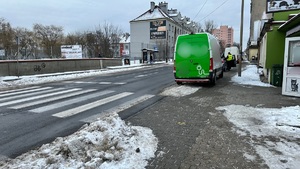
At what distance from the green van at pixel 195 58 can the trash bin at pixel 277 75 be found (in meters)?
3.07

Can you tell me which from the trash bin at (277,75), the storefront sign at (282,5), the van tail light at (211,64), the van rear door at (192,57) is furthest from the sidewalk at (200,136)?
the storefront sign at (282,5)

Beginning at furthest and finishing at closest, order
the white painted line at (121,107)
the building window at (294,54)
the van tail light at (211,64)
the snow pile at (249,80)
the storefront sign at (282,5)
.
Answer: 1. the storefront sign at (282,5)
2. the snow pile at (249,80)
3. the van tail light at (211,64)
4. the building window at (294,54)
5. the white painted line at (121,107)

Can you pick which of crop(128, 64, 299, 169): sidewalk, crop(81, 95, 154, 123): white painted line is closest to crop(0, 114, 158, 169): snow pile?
crop(128, 64, 299, 169): sidewalk

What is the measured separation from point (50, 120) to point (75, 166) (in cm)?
348

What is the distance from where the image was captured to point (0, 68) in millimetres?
18250

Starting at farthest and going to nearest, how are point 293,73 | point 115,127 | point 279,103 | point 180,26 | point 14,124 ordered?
point 180,26, point 293,73, point 279,103, point 14,124, point 115,127

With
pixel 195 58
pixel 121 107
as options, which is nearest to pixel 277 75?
pixel 195 58

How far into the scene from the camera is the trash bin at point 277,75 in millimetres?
11931

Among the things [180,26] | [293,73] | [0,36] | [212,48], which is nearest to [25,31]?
[0,36]

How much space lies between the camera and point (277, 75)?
40.0 ft

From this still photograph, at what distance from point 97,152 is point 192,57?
895 centimetres

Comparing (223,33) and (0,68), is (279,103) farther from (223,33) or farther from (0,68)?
(223,33)

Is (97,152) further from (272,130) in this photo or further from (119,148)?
(272,130)

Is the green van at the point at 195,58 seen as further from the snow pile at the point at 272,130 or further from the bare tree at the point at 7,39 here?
the bare tree at the point at 7,39
